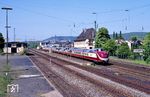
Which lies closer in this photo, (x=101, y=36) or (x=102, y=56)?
(x=102, y=56)

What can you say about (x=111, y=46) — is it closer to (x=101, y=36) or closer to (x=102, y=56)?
(x=101, y=36)

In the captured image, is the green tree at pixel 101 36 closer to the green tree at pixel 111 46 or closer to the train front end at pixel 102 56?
the green tree at pixel 111 46

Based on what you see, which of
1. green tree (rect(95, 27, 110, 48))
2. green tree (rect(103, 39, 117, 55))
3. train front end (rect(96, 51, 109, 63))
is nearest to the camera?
train front end (rect(96, 51, 109, 63))

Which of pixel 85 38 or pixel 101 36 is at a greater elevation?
pixel 85 38

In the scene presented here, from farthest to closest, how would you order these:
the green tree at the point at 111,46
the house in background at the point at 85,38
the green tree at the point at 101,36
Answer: the house in background at the point at 85,38 < the green tree at the point at 101,36 < the green tree at the point at 111,46

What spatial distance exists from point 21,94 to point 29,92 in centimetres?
129

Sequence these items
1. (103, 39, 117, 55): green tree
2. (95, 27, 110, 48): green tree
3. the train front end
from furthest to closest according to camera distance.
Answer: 1. (95, 27, 110, 48): green tree
2. (103, 39, 117, 55): green tree
3. the train front end

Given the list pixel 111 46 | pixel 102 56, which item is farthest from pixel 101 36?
pixel 102 56

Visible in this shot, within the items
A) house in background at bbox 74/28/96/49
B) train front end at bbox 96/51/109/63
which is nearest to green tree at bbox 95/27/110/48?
house in background at bbox 74/28/96/49

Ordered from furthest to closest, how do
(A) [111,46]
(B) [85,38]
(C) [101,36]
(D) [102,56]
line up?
(B) [85,38]
(C) [101,36]
(A) [111,46]
(D) [102,56]

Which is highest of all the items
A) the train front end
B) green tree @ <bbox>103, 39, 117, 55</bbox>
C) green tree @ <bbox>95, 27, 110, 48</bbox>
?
green tree @ <bbox>95, 27, 110, 48</bbox>

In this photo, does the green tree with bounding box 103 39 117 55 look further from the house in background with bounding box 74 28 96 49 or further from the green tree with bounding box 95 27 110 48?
the house in background with bounding box 74 28 96 49

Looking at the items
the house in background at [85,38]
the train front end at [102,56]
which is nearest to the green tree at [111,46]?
the train front end at [102,56]

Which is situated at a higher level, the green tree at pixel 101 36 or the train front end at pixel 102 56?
the green tree at pixel 101 36
